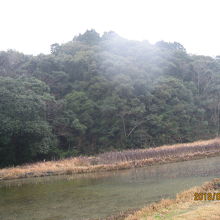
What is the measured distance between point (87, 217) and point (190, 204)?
3.44 m

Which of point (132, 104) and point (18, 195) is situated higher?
point (132, 104)

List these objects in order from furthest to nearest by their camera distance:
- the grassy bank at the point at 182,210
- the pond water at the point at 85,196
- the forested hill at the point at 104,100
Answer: the forested hill at the point at 104,100 → the pond water at the point at 85,196 → the grassy bank at the point at 182,210

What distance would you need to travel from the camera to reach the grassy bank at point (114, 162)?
23656mm

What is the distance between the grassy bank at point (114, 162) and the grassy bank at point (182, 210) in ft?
44.7

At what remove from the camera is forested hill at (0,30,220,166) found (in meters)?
30.8

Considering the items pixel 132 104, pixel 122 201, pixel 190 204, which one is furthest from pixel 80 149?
pixel 190 204

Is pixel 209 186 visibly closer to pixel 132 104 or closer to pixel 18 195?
pixel 18 195

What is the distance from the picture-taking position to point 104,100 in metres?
40.0

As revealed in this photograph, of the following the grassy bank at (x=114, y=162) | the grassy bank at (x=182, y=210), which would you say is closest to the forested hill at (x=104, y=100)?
the grassy bank at (x=114, y=162)

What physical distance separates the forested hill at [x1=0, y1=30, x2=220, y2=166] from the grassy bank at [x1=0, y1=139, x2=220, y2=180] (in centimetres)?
548

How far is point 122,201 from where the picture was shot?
12.2 m

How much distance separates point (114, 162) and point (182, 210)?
1662 centimetres
